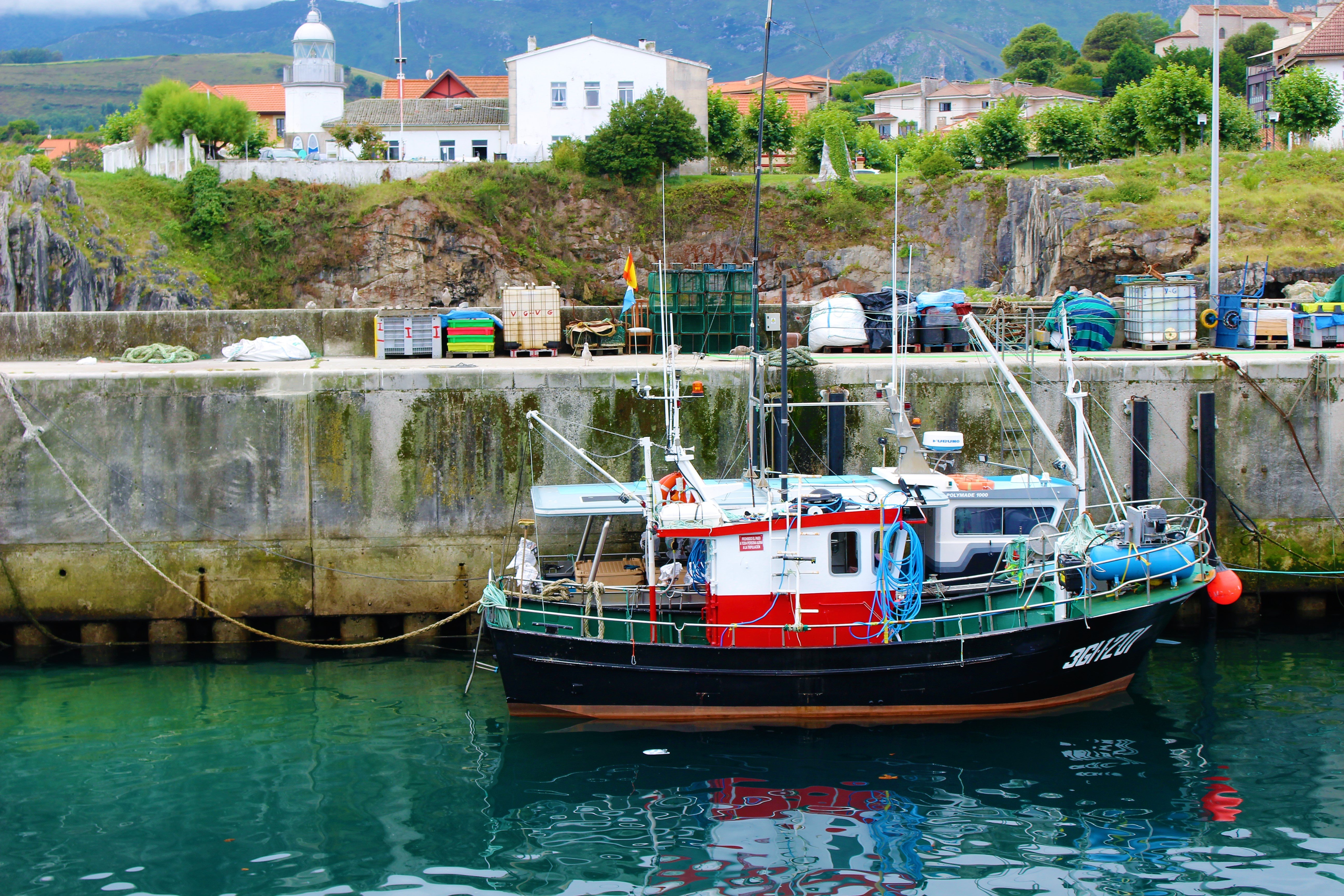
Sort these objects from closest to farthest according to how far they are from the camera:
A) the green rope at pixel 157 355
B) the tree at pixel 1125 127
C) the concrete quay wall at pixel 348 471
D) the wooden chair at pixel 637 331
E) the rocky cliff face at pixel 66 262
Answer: the concrete quay wall at pixel 348 471 < the green rope at pixel 157 355 < the wooden chair at pixel 637 331 < the rocky cliff face at pixel 66 262 < the tree at pixel 1125 127

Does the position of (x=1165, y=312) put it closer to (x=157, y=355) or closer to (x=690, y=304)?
(x=690, y=304)

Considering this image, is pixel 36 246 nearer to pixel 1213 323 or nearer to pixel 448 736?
pixel 448 736

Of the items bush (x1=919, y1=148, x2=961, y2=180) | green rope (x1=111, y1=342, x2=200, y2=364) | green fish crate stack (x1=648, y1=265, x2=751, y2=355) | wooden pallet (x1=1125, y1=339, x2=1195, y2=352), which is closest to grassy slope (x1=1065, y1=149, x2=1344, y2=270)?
bush (x1=919, y1=148, x2=961, y2=180)

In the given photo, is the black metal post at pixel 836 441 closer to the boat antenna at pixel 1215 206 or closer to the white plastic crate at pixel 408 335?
the white plastic crate at pixel 408 335

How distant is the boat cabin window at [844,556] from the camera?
477 inches

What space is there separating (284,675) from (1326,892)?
11.2 metres

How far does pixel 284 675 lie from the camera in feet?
45.2

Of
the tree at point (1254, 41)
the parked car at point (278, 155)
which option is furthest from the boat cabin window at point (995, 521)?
the tree at point (1254, 41)

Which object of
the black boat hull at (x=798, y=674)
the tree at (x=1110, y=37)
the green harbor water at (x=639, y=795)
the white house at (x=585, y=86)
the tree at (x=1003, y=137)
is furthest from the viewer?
the tree at (x=1110, y=37)

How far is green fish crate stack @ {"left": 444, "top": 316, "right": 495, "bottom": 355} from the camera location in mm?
17953

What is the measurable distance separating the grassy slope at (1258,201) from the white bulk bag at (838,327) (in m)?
15.6

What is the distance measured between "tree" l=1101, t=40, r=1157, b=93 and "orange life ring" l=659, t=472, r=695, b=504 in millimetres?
89920

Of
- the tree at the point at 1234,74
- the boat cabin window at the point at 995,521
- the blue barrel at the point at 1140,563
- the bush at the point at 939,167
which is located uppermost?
the tree at the point at 1234,74

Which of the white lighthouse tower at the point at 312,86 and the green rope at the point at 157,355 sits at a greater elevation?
the white lighthouse tower at the point at 312,86
